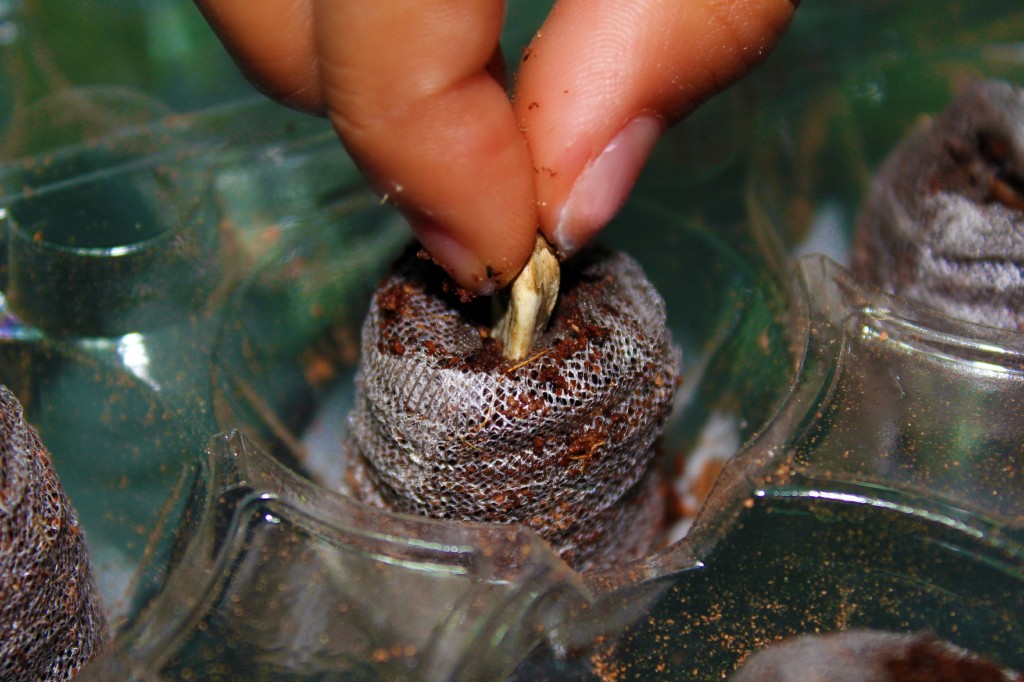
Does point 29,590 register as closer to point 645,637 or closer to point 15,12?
point 645,637

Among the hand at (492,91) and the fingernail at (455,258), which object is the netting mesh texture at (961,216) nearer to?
the hand at (492,91)

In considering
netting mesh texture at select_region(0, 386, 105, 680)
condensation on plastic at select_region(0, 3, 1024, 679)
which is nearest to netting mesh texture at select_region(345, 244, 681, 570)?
condensation on plastic at select_region(0, 3, 1024, 679)

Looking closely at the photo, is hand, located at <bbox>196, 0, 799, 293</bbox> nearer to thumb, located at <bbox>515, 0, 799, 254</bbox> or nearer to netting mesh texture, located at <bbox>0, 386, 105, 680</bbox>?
thumb, located at <bbox>515, 0, 799, 254</bbox>

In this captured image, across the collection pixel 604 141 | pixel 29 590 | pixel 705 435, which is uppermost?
pixel 604 141

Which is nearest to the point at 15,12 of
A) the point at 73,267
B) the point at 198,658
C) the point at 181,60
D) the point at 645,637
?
the point at 181,60

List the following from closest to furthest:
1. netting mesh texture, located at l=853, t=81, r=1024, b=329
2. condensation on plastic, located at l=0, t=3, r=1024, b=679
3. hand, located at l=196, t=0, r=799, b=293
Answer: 1. hand, located at l=196, t=0, r=799, b=293
2. condensation on plastic, located at l=0, t=3, r=1024, b=679
3. netting mesh texture, located at l=853, t=81, r=1024, b=329

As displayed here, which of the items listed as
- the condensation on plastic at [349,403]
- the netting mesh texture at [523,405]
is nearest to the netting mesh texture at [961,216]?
the condensation on plastic at [349,403]

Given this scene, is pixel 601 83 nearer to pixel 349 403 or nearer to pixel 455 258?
pixel 455 258

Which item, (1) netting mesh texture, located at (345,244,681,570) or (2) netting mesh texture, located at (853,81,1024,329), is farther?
(2) netting mesh texture, located at (853,81,1024,329)
